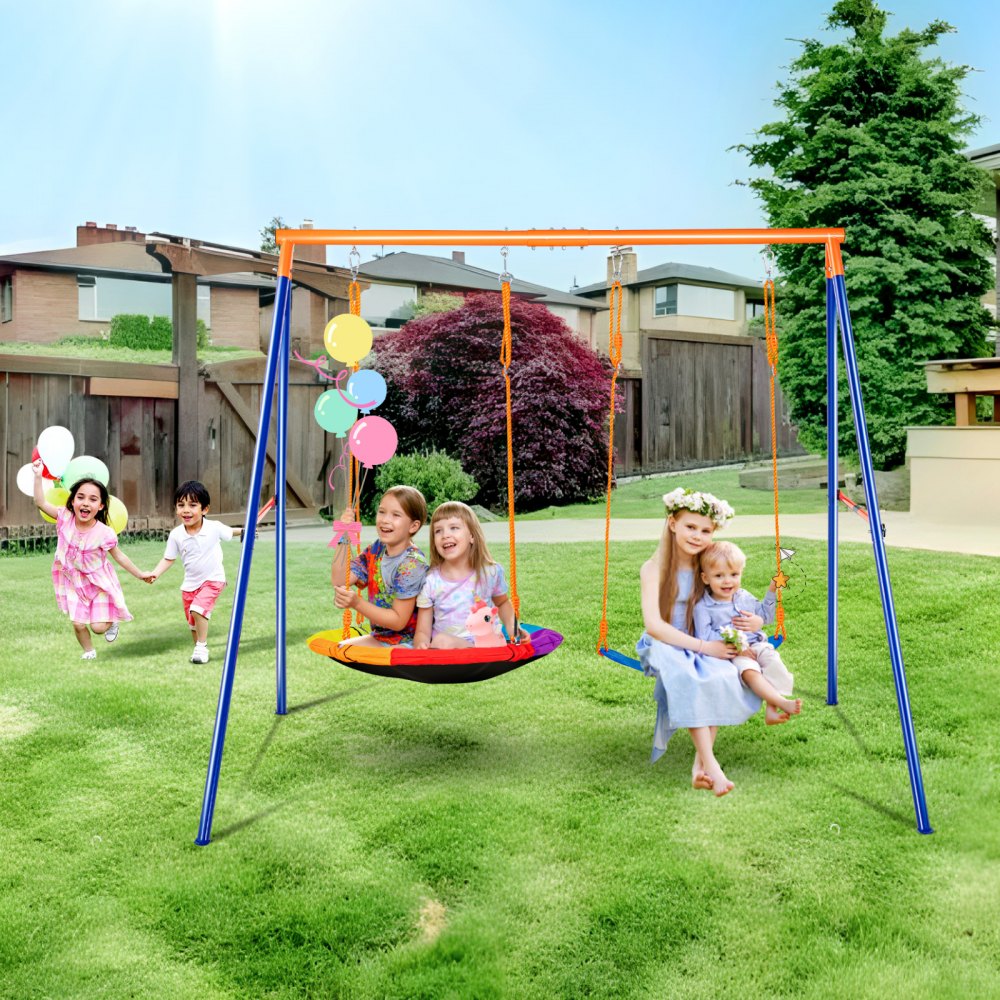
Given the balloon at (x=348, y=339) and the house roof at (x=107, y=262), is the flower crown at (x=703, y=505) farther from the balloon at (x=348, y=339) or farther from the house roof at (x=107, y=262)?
the house roof at (x=107, y=262)

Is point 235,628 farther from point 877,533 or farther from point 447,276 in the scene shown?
point 447,276

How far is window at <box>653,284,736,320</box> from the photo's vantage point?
25094mm

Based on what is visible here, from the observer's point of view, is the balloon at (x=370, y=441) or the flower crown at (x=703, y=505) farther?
the balloon at (x=370, y=441)

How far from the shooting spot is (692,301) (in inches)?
995

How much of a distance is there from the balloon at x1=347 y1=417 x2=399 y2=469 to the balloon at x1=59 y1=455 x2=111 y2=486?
1894 mm

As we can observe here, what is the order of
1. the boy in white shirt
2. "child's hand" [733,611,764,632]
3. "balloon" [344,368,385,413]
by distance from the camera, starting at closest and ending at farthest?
"child's hand" [733,611,764,632], "balloon" [344,368,385,413], the boy in white shirt

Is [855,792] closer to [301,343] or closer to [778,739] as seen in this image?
[778,739]

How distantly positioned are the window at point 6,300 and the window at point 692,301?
43.6 feet

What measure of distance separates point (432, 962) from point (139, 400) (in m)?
7.81

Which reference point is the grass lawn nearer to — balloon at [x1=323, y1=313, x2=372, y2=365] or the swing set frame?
the swing set frame

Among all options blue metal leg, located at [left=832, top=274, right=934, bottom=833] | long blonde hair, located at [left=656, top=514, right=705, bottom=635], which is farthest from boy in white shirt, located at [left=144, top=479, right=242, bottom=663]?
blue metal leg, located at [left=832, top=274, right=934, bottom=833]

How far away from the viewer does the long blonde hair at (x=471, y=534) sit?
12.9 feet

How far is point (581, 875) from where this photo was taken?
2986 mm

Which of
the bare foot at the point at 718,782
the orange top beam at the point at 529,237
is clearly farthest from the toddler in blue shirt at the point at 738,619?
the orange top beam at the point at 529,237
